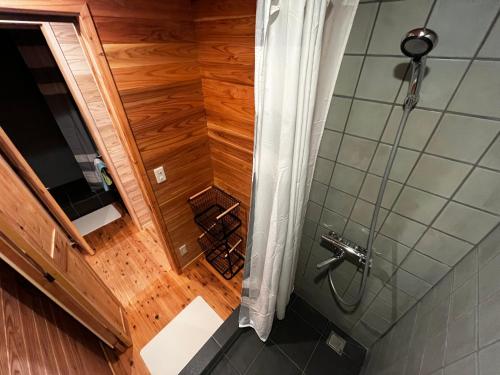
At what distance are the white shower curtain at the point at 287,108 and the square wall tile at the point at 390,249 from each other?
1.24 feet

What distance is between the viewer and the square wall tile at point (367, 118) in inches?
29.2

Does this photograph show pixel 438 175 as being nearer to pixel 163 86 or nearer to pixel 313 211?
pixel 313 211

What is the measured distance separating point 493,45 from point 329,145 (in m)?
0.51

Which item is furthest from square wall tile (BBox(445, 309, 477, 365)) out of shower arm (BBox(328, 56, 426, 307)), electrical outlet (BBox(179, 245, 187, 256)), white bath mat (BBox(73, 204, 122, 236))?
white bath mat (BBox(73, 204, 122, 236))

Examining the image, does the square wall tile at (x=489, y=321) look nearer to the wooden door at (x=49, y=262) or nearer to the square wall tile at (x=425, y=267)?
the square wall tile at (x=425, y=267)

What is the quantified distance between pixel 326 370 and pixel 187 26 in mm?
2244

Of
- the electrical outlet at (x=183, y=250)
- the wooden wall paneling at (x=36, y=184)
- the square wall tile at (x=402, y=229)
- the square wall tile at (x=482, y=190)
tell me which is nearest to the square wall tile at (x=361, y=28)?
the square wall tile at (x=482, y=190)

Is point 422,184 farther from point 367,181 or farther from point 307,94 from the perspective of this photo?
point 307,94

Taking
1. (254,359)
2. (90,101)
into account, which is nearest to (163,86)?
(90,101)

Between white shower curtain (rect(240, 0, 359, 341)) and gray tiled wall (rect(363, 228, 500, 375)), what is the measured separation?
1.97 ft

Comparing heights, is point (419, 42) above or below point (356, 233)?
above

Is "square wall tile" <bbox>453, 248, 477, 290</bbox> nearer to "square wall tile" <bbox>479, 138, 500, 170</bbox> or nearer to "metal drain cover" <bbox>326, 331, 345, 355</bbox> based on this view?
"square wall tile" <bbox>479, 138, 500, 170</bbox>

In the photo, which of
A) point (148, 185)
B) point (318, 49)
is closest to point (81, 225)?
point (148, 185)

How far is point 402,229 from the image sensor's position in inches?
33.6
